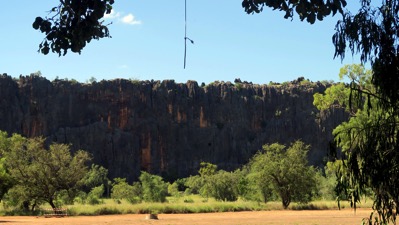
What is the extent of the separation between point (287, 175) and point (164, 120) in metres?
79.0

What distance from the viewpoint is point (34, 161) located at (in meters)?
45.1

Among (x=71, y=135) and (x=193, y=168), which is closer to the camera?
(x=71, y=135)

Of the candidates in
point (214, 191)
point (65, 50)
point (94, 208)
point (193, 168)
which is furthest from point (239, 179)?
point (65, 50)

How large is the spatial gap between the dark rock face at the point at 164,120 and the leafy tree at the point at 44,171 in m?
69.1

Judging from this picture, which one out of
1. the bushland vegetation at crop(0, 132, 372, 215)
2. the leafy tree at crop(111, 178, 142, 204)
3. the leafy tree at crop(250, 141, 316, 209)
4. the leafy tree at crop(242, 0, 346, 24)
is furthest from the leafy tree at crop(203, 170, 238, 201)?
the leafy tree at crop(242, 0, 346, 24)

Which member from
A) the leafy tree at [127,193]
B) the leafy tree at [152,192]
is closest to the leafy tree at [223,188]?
the leafy tree at [152,192]

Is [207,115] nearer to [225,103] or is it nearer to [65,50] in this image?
[225,103]

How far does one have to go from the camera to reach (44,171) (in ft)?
144

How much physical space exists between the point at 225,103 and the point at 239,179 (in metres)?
65.6

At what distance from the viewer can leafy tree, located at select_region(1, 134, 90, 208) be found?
43844 mm

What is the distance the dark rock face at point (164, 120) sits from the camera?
11788 cm

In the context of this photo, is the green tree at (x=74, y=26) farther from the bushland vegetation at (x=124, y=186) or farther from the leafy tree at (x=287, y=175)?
the leafy tree at (x=287, y=175)

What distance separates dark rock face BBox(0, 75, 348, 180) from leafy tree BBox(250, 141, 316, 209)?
62.8m

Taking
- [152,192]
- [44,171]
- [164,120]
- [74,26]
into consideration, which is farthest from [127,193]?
[164,120]
